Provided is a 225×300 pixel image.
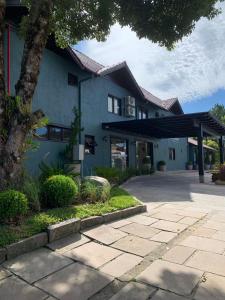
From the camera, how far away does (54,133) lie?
12273 millimetres

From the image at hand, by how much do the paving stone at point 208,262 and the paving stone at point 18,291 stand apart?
83.7 inches

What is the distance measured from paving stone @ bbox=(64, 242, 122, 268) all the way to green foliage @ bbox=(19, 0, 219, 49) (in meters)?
5.84

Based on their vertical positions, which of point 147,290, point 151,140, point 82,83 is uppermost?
point 82,83

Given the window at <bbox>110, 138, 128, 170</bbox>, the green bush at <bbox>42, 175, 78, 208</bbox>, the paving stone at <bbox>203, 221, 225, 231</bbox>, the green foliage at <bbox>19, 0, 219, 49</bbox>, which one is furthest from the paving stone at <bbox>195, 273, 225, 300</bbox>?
the window at <bbox>110, 138, 128, 170</bbox>

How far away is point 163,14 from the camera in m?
7.93

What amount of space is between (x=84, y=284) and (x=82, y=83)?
11.7m

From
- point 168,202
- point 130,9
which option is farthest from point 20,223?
point 130,9

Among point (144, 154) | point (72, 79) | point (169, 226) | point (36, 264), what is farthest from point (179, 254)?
point (144, 154)

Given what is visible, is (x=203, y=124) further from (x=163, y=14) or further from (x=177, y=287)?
(x=177, y=287)

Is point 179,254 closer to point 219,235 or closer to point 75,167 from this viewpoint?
point 219,235

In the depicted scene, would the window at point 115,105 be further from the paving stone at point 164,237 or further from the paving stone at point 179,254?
the paving stone at point 179,254

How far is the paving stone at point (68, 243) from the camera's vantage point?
4.60 meters

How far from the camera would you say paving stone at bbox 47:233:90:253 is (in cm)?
460

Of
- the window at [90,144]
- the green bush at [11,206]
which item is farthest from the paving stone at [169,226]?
the window at [90,144]
